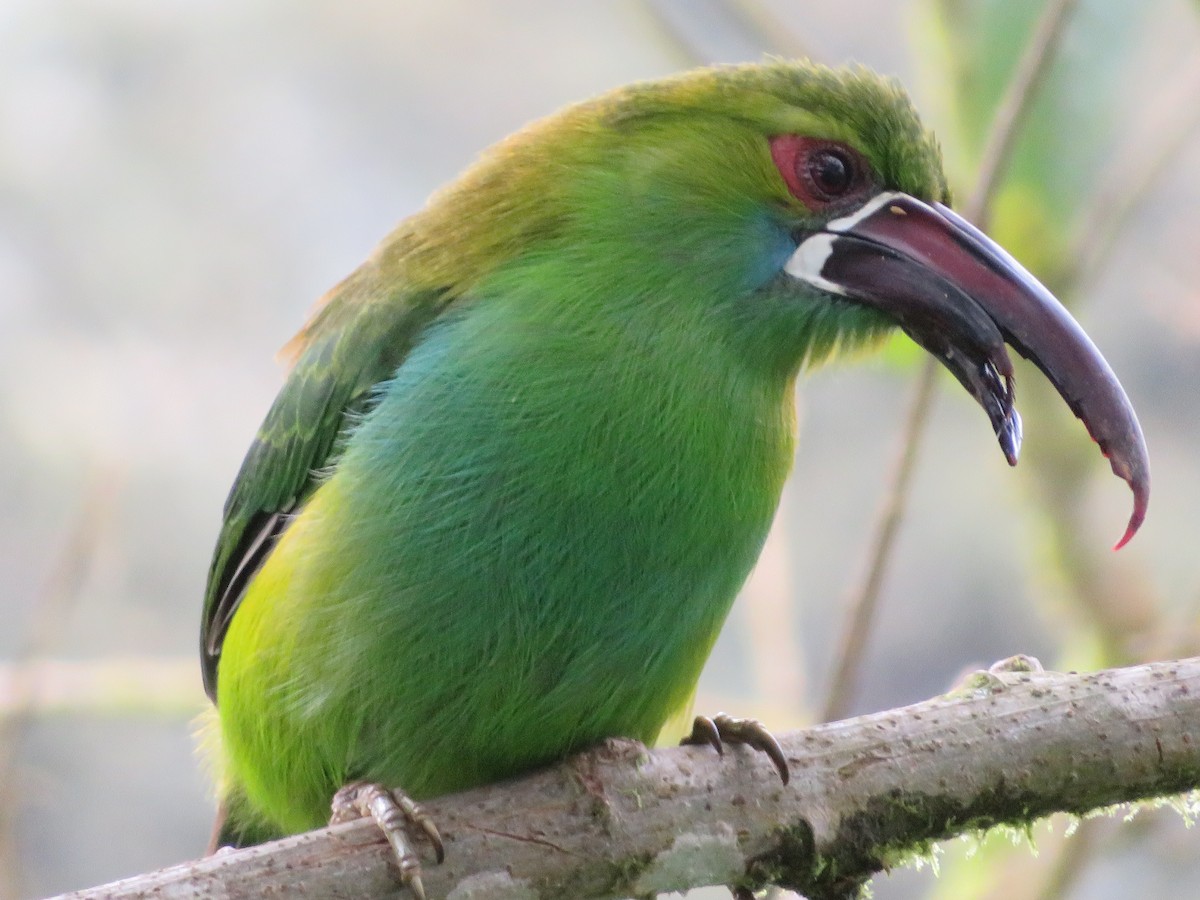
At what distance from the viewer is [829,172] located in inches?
105

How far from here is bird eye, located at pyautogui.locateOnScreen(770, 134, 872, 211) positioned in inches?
106

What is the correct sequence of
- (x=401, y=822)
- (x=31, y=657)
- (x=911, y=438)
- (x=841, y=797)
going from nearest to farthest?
(x=401, y=822) < (x=841, y=797) < (x=911, y=438) < (x=31, y=657)

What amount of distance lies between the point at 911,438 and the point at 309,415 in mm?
1397

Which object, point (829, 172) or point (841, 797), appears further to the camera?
point (829, 172)

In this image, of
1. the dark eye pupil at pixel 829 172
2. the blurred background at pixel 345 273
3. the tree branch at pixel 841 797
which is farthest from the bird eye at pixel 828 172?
the blurred background at pixel 345 273

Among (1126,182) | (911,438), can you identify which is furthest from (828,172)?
(1126,182)

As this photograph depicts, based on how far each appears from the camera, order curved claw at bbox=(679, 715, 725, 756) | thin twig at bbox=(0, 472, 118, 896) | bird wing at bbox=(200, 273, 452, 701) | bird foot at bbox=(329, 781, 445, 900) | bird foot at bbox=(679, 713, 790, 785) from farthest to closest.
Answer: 1. thin twig at bbox=(0, 472, 118, 896)
2. bird wing at bbox=(200, 273, 452, 701)
3. curved claw at bbox=(679, 715, 725, 756)
4. bird foot at bbox=(679, 713, 790, 785)
5. bird foot at bbox=(329, 781, 445, 900)

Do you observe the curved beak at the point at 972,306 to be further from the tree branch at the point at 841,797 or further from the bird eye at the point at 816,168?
the tree branch at the point at 841,797

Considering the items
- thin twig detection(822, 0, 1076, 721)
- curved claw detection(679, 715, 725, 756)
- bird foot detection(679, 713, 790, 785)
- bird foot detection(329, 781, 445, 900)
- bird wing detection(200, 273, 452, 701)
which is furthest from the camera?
thin twig detection(822, 0, 1076, 721)

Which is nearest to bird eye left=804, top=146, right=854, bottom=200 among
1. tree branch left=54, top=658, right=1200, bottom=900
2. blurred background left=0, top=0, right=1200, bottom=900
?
tree branch left=54, top=658, right=1200, bottom=900

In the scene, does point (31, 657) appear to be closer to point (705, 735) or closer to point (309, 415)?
point (309, 415)

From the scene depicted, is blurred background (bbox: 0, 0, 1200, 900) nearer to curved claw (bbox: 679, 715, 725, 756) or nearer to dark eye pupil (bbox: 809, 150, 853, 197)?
curved claw (bbox: 679, 715, 725, 756)

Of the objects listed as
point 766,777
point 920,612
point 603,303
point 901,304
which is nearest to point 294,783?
point 766,777

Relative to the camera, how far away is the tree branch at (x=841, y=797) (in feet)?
7.92
